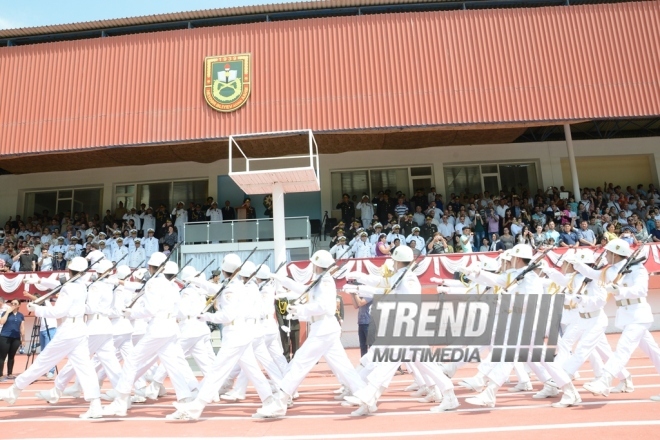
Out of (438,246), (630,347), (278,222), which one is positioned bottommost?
(630,347)

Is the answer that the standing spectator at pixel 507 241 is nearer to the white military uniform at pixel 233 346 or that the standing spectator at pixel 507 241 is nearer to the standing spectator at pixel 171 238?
the white military uniform at pixel 233 346

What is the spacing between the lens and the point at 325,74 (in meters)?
18.0

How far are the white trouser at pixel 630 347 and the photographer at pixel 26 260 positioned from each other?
1624 centimetres

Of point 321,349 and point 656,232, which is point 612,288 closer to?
point 321,349

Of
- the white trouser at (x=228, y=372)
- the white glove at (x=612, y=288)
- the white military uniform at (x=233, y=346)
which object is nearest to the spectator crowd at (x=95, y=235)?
the white military uniform at (x=233, y=346)

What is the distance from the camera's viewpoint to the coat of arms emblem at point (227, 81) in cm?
1789

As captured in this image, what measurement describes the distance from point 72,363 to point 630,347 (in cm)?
727

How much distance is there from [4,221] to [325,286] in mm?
Result: 22085

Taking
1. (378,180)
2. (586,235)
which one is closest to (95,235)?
(378,180)

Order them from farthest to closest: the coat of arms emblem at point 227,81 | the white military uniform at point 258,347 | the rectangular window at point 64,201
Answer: the rectangular window at point 64,201, the coat of arms emblem at point 227,81, the white military uniform at point 258,347

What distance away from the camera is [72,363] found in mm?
7066

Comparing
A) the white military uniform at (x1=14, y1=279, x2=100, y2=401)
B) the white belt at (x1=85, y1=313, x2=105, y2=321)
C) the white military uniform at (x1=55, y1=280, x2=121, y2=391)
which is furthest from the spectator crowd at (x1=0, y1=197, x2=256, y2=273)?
the white military uniform at (x1=14, y1=279, x2=100, y2=401)

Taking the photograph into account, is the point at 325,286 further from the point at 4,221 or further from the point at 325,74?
the point at 4,221

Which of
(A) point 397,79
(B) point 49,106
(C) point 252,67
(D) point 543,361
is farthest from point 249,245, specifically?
(D) point 543,361
